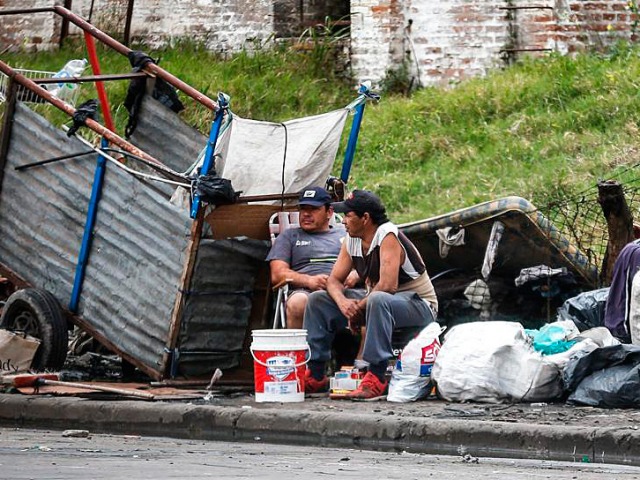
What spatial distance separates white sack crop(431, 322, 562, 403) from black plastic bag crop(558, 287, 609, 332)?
3.18 ft

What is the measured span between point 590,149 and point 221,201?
515 centimetres

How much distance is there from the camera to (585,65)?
15.3 m

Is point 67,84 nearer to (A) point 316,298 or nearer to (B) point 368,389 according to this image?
(A) point 316,298

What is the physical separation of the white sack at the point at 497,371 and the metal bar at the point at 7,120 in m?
3.74

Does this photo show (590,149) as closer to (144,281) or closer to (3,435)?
(144,281)

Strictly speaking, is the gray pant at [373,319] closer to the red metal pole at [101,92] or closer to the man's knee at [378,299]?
the man's knee at [378,299]

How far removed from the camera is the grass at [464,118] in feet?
43.7

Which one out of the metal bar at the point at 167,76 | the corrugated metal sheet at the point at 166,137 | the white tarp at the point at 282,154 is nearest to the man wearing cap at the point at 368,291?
the white tarp at the point at 282,154

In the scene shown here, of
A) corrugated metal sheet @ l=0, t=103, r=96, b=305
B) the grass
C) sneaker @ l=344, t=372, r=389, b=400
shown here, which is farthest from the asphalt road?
the grass

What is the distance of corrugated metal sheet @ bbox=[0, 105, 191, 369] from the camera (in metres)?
9.77

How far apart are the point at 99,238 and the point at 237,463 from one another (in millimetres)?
3756

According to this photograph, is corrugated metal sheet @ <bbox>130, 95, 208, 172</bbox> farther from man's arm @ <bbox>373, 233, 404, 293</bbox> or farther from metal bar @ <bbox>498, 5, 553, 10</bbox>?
metal bar @ <bbox>498, 5, 553, 10</bbox>

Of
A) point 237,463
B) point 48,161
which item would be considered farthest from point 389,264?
point 237,463

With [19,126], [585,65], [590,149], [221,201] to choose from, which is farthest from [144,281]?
[585,65]
